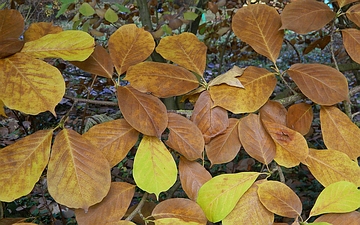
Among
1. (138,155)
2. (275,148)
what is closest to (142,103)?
(138,155)

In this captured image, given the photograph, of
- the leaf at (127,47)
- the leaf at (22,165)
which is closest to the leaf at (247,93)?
the leaf at (127,47)

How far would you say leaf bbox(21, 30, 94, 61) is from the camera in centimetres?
43

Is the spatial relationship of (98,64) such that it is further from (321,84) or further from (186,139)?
(321,84)

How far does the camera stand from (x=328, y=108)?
1.65ft

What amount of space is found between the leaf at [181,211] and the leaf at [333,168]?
0.52 feet

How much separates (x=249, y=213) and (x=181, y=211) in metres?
0.08

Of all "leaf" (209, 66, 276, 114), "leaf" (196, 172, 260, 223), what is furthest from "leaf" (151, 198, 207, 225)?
"leaf" (209, 66, 276, 114)

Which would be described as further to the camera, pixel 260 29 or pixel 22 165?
pixel 260 29

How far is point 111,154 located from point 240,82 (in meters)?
0.19

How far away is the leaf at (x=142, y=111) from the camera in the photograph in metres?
0.42

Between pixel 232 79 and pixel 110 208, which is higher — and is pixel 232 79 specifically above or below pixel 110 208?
above

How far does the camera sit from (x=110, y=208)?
0.42 metres

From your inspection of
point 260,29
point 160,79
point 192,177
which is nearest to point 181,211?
point 192,177

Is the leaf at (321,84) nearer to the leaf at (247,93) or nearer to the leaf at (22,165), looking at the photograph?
the leaf at (247,93)
